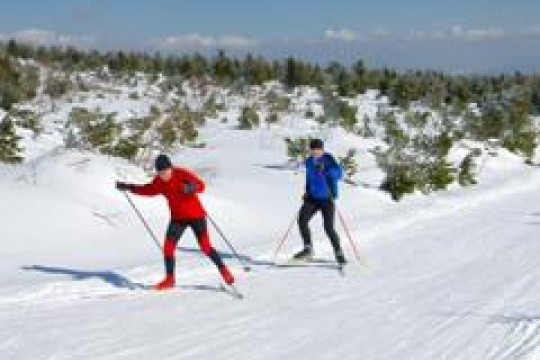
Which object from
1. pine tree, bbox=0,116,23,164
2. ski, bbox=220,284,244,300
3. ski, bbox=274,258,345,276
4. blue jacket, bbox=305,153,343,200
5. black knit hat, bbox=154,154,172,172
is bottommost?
ski, bbox=274,258,345,276

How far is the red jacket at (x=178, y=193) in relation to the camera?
10.1 metres

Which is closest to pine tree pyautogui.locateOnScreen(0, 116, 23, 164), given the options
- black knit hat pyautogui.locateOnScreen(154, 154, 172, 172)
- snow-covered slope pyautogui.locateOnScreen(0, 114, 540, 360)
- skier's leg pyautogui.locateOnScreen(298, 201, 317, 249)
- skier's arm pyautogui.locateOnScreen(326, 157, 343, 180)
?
Result: snow-covered slope pyautogui.locateOnScreen(0, 114, 540, 360)

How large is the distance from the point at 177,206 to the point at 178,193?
0.17 meters

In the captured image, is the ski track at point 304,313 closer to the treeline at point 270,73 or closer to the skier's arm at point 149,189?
the skier's arm at point 149,189

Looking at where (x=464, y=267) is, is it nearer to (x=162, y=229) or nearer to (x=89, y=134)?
(x=162, y=229)

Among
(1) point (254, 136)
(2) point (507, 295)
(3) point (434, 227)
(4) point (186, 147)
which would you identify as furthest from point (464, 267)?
(1) point (254, 136)

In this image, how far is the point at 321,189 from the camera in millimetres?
12156

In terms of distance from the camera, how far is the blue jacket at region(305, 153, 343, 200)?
39.3 ft

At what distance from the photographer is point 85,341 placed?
779cm

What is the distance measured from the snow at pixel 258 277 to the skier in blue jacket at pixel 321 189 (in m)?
0.55

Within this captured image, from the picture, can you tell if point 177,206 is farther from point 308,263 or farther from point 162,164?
point 308,263

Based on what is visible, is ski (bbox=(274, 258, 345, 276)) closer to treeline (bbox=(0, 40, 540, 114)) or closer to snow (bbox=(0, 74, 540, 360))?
snow (bbox=(0, 74, 540, 360))

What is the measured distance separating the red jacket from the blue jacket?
2.28 metres

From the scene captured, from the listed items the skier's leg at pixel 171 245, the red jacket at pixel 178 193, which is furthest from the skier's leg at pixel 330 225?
the skier's leg at pixel 171 245
